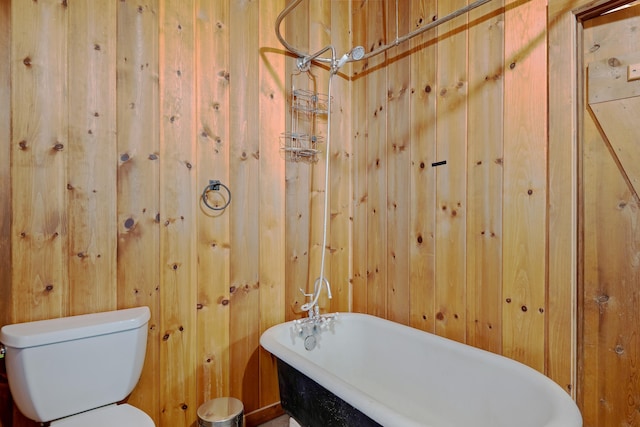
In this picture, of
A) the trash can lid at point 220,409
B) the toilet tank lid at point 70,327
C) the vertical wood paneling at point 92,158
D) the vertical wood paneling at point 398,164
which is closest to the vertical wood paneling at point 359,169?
the vertical wood paneling at point 398,164

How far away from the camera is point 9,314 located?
1.29 metres

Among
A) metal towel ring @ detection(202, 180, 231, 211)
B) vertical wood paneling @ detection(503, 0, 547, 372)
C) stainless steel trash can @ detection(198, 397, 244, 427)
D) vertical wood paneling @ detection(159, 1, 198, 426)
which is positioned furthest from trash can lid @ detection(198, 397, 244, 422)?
vertical wood paneling @ detection(503, 0, 547, 372)

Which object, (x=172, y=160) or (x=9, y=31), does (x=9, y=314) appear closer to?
(x=172, y=160)

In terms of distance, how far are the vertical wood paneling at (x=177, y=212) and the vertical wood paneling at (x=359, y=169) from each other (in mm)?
1039

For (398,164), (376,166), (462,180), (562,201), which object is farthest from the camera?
(376,166)

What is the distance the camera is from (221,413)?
1577 millimetres

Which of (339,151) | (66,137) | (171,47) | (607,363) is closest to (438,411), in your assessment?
(607,363)

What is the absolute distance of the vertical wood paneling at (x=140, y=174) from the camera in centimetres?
150

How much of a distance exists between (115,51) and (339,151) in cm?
130

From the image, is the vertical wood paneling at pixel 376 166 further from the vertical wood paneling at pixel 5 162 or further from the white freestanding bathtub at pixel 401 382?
the vertical wood paneling at pixel 5 162

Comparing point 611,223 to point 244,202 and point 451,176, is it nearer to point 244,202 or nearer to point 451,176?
point 451,176

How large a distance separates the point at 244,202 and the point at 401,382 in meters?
1.22

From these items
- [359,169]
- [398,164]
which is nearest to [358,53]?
[398,164]

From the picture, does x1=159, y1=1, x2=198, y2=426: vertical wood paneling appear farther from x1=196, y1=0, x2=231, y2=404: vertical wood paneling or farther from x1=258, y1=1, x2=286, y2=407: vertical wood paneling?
x1=258, y1=1, x2=286, y2=407: vertical wood paneling
